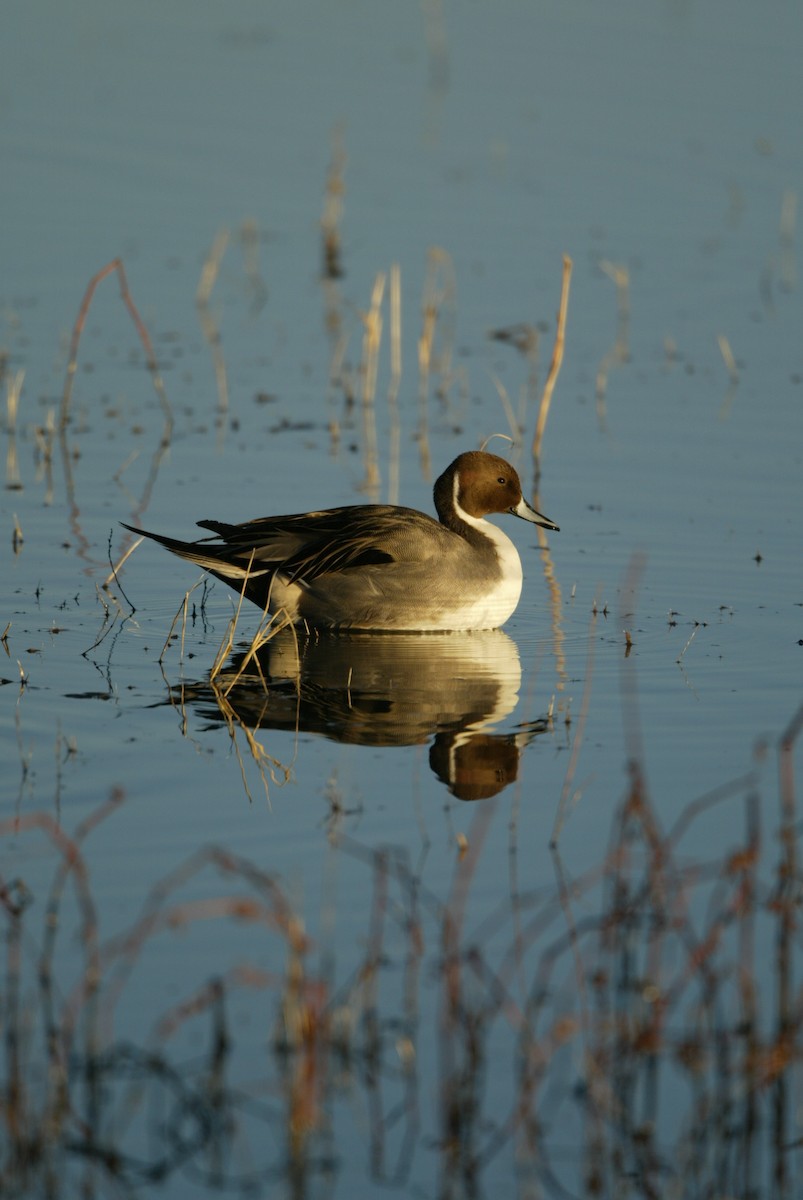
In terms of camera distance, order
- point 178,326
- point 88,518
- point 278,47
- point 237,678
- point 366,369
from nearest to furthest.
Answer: point 237,678 < point 88,518 < point 366,369 < point 178,326 < point 278,47

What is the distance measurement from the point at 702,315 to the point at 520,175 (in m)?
4.70

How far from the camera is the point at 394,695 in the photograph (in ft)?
24.6

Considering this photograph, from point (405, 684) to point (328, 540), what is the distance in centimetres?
123

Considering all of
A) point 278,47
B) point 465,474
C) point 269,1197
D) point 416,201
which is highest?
point 278,47

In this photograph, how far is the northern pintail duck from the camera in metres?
8.57

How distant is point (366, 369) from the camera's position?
12750 mm

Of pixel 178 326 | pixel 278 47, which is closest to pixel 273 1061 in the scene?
pixel 178 326

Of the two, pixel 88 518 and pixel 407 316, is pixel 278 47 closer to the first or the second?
pixel 407 316

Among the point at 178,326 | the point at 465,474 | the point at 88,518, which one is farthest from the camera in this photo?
the point at 178,326

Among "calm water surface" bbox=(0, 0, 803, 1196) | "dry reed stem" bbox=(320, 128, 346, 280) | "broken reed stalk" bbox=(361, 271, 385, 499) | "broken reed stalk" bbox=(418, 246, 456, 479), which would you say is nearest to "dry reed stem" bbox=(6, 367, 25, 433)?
"calm water surface" bbox=(0, 0, 803, 1196)

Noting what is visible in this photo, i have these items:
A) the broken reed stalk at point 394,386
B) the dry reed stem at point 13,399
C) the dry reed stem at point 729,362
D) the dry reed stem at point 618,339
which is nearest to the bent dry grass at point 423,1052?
the broken reed stalk at point 394,386

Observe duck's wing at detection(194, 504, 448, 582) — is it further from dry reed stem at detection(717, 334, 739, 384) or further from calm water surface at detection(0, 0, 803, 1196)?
dry reed stem at detection(717, 334, 739, 384)

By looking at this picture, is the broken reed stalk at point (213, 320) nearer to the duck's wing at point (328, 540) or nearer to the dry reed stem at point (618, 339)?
the dry reed stem at point (618, 339)

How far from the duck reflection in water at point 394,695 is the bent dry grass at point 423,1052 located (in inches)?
57.5
